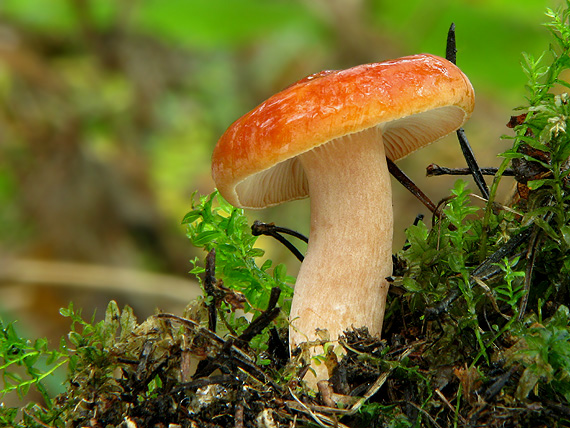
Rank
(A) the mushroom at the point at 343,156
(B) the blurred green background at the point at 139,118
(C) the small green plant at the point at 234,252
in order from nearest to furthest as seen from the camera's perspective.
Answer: (A) the mushroom at the point at 343,156 → (C) the small green plant at the point at 234,252 → (B) the blurred green background at the point at 139,118

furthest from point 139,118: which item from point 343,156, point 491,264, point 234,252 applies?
point 491,264

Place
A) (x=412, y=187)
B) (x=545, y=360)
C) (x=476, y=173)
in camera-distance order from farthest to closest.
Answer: (x=412, y=187)
(x=476, y=173)
(x=545, y=360)

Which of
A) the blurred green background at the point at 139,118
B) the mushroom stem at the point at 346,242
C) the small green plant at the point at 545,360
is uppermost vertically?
the blurred green background at the point at 139,118

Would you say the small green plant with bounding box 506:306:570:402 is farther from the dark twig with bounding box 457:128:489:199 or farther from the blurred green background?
the blurred green background

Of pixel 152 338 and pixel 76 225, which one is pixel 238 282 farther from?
pixel 76 225

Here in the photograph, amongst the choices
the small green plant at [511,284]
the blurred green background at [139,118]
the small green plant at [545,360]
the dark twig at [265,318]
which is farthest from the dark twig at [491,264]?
the blurred green background at [139,118]

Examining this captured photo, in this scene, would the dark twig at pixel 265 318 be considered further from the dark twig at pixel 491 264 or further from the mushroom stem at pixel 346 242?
the dark twig at pixel 491 264

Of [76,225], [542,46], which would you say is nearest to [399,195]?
[542,46]

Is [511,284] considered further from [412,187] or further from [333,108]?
[333,108]
